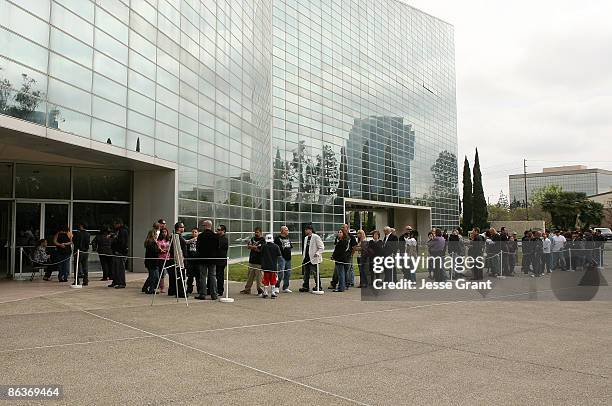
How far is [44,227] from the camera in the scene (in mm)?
18172

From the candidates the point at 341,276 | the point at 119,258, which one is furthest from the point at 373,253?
the point at 119,258

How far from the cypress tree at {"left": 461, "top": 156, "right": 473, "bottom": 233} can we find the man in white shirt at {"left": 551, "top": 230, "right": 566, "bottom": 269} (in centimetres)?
5625

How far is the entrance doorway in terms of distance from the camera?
57.5 ft

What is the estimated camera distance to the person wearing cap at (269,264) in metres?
13.0

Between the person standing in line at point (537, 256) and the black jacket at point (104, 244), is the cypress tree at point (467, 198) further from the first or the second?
the black jacket at point (104, 244)

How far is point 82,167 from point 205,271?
30.1ft

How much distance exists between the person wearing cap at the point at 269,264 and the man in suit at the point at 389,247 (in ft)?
12.4

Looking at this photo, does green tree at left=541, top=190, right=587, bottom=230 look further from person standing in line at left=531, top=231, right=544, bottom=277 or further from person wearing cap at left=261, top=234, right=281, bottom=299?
person wearing cap at left=261, top=234, right=281, bottom=299

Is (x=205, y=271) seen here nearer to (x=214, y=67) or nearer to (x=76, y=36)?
(x=76, y=36)

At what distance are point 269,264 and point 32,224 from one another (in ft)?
32.5

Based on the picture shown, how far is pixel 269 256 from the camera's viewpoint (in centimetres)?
1313

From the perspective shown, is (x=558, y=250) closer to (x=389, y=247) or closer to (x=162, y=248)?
(x=389, y=247)

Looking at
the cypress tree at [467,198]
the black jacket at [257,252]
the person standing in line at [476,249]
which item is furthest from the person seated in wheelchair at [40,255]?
the cypress tree at [467,198]

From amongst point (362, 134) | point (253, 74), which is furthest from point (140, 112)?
point (362, 134)
